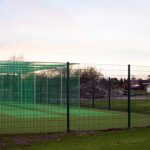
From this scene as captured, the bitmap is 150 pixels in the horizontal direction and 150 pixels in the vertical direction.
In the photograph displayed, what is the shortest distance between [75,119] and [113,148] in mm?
8847

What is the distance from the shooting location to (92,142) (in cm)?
1410

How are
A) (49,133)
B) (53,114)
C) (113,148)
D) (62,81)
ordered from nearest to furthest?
1. (113,148)
2. (49,133)
3. (62,81)
4. (53,114)

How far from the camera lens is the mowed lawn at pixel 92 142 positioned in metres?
13.2

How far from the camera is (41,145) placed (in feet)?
44.7

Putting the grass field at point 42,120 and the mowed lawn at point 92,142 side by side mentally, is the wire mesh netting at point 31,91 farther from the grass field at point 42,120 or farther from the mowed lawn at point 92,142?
the mowed lawn at point 92,142

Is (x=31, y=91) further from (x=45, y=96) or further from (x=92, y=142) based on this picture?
(x=92, y=142)

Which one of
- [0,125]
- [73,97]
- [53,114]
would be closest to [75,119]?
[53,114]

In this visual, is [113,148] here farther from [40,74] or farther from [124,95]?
[124,95]

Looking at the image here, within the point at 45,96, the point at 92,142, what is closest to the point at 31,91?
the point at 45,96

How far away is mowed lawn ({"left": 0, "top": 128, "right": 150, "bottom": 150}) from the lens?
519 inches

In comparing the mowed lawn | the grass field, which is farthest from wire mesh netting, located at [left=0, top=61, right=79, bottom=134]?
the mowed lawn

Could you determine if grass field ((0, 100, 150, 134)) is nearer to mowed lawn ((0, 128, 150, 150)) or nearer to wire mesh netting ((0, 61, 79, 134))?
wire mesh netting ((0, 61, 79, 134))

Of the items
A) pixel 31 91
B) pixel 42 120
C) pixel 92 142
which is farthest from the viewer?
pixel 42 120

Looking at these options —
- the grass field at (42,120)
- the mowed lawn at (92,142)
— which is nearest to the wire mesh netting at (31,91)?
the grass field at (42,120)
